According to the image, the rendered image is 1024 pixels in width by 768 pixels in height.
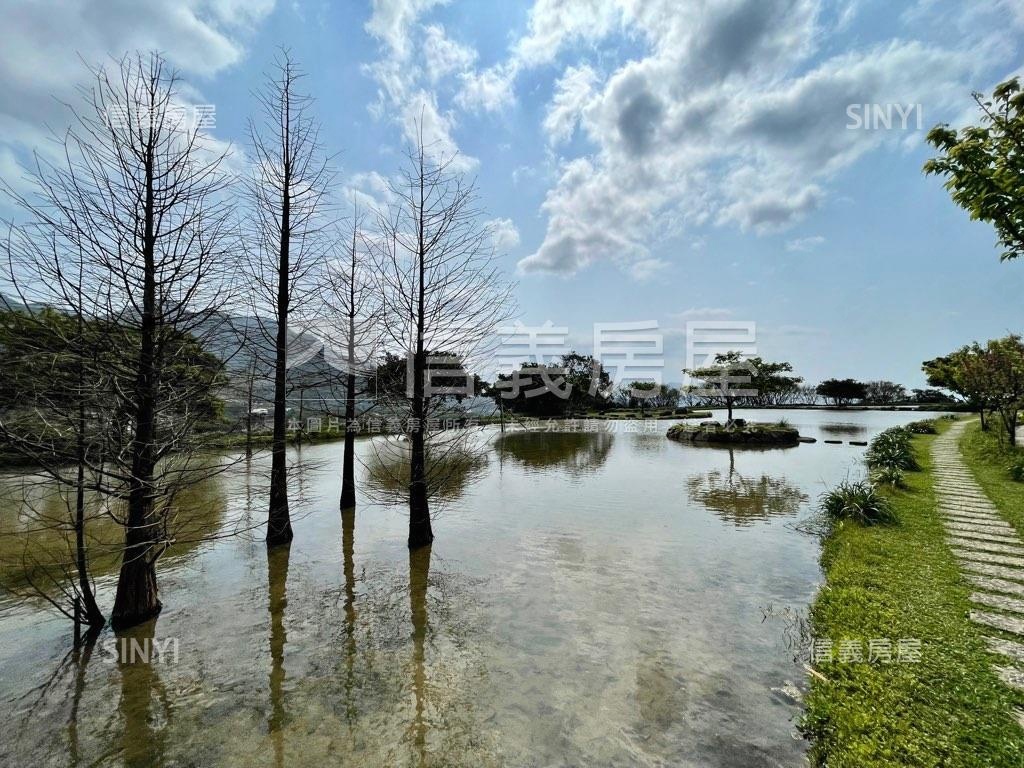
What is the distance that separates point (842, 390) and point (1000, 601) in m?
63.2

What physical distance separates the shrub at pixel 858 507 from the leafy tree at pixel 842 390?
58723 mm

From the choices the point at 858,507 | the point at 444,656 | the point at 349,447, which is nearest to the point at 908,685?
the point at 444,656

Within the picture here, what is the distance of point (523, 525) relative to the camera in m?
8.27

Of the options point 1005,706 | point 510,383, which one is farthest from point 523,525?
point 510,383

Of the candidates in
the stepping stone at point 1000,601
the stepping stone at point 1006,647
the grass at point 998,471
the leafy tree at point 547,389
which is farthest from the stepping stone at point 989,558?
the leafy tree at point 547,389

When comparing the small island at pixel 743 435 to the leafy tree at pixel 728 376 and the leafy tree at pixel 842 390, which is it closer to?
the leafy tree at pixel 728 376

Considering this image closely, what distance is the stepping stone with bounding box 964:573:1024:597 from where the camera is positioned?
4.41 metres

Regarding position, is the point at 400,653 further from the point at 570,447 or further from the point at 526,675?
the point at 570,447

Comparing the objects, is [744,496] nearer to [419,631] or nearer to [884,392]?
[419,631]

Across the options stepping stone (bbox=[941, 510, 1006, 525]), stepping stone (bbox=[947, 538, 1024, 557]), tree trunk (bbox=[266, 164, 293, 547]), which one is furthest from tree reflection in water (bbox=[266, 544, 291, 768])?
stepping stone (bbox=[941, 510, 1006, 525])

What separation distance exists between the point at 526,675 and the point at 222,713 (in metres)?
2.30

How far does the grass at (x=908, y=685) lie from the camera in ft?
8.26

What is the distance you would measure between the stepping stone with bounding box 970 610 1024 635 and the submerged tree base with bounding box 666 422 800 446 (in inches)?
749

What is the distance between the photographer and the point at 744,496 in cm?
1038
